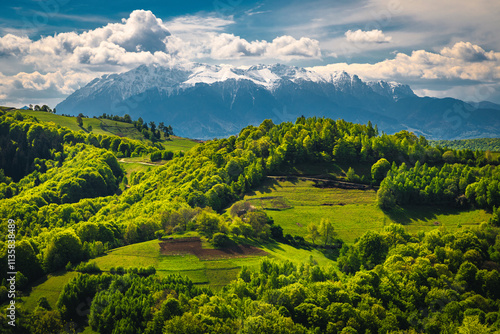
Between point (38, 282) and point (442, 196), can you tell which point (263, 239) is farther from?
point (442, 196)

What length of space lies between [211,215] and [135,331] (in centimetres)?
5006

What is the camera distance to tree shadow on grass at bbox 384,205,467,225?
124562 millimetres

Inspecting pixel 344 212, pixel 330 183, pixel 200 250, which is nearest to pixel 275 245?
pixel 200 250

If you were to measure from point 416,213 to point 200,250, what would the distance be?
76875mm

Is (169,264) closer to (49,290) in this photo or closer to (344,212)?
(49,290)

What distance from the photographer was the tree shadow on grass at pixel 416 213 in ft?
409

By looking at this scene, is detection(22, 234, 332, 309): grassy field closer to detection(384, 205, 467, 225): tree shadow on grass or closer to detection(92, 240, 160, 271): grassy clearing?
detection(92, 240, 160, 271): grassy clearing

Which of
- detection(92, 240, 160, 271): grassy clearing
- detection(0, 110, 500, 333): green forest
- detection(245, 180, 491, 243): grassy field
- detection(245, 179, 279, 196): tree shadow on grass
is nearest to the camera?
detection(0, 110, 500, 333): green forest

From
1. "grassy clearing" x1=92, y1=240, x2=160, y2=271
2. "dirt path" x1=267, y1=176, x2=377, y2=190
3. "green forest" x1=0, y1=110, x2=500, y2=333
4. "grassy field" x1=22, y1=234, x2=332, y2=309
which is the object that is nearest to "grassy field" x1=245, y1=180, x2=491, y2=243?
"green forest" x1=0, y1=110, x2=500, y2=333

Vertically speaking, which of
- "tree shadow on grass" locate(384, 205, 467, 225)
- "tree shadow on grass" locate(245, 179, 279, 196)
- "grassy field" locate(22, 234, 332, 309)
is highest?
"tree shadow on grass" locate(245, 179, 279, 196)

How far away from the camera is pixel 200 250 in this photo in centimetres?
9756

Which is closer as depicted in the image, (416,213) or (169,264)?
(169,264)

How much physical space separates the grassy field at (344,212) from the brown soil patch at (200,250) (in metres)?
24.2

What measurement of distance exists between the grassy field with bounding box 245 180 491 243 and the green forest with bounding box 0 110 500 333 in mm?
779
